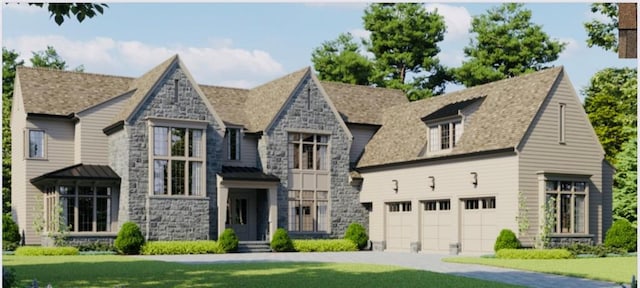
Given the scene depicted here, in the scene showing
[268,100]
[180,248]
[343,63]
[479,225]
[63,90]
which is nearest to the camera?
[479,225]

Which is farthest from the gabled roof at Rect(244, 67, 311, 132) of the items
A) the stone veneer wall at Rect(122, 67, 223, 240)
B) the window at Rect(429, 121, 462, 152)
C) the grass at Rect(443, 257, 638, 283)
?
the grass at Rect(443, 257, 638, 283)

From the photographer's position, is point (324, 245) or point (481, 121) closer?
point (481, 121)

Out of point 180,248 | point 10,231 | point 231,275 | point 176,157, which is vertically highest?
point 176,157

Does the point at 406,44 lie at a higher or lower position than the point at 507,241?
higher

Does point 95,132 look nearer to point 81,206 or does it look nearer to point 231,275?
point 81,206

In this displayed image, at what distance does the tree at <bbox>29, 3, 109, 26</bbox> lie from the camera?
11392 millimetres

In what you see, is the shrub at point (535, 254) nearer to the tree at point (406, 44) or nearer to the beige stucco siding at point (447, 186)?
the beige stucco siding at point (447, 186)

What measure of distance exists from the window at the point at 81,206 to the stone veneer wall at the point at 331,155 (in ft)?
22.7

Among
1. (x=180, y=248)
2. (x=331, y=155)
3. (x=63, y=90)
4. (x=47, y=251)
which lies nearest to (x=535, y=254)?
(x=331, y=155)

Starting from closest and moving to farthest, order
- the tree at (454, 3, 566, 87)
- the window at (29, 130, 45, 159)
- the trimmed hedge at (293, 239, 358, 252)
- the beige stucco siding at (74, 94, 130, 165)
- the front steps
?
1. the front steps
2. the window at (29, 130, 45, 159)
3. the beige stucco siding at (74, 94, 130, 165)
4. the trimmed hedge at (293, 239, 358, 252)
5. the tree at (454, 3, 566, 87)

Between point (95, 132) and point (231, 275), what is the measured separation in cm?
1737

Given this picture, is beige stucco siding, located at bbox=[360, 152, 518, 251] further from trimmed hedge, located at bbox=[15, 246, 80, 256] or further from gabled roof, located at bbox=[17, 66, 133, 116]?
trimmed hedge, located at bbox=[15, 246, 80, 256]

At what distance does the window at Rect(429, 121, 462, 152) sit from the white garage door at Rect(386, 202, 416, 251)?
9.60ft

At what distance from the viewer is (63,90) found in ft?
113
